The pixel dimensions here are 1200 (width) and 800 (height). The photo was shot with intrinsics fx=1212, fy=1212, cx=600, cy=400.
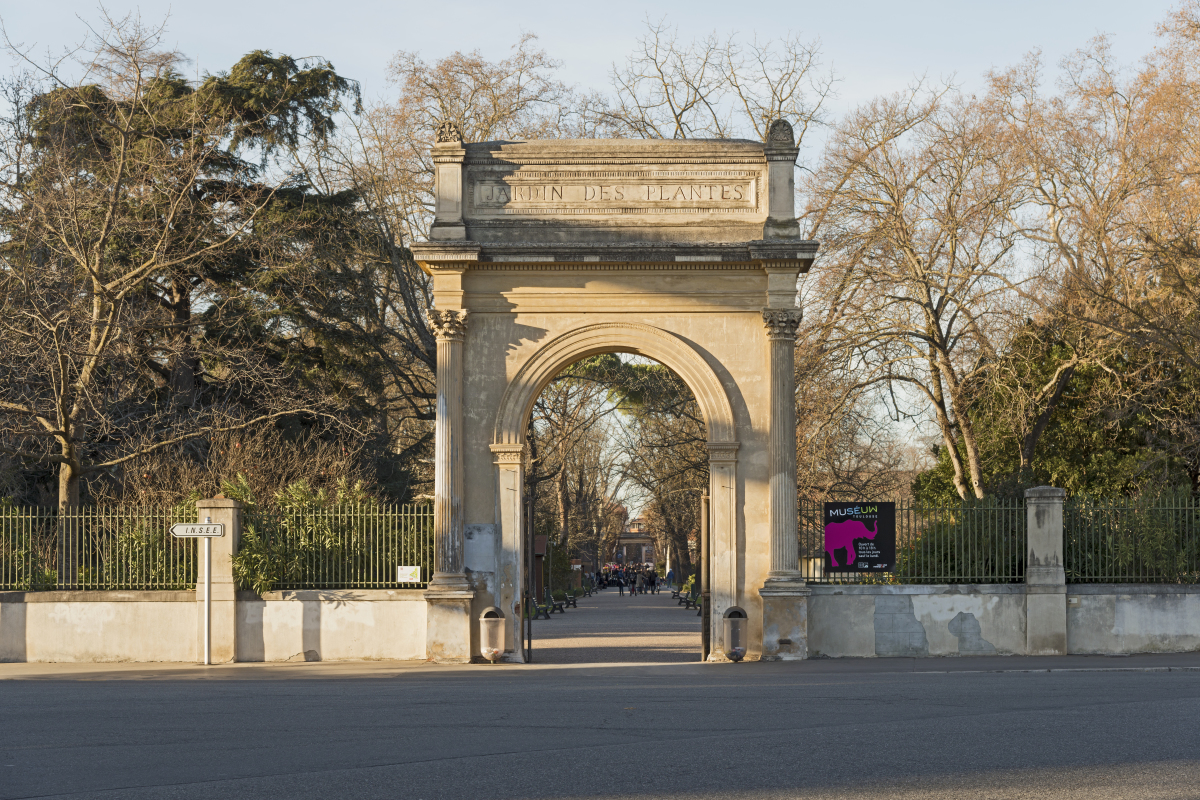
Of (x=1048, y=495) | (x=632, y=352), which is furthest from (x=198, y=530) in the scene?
Result: (x=1048, y=495)

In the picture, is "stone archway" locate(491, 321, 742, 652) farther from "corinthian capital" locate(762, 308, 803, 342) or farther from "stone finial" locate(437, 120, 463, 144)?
"stone finial" locate(437, 120, 463, 144)

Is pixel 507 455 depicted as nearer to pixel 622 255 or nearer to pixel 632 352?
pixel 632 352

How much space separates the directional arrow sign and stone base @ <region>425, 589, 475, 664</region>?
135 inches

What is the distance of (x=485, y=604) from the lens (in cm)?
1873

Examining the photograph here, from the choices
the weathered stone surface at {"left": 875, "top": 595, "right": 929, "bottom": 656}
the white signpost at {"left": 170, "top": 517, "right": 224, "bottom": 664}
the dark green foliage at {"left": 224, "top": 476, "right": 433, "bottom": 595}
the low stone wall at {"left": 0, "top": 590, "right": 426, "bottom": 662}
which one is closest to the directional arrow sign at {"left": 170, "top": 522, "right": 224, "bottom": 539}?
the white signpost at {"left": 170, "top": 517, "right": 224, "bottom": 664}

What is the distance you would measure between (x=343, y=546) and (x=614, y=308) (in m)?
5.73

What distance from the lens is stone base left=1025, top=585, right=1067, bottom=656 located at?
1877 cm

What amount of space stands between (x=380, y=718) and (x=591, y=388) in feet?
96.8

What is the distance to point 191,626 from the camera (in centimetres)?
1877

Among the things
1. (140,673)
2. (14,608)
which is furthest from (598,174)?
(14,608)

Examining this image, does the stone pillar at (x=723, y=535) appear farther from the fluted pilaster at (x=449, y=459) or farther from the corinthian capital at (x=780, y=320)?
the fluted pilaster at (x=449, y=459)

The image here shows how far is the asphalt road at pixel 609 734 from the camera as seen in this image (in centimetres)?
824

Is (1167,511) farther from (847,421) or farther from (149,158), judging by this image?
(149,158)

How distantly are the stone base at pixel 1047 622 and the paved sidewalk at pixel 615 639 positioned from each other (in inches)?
206
